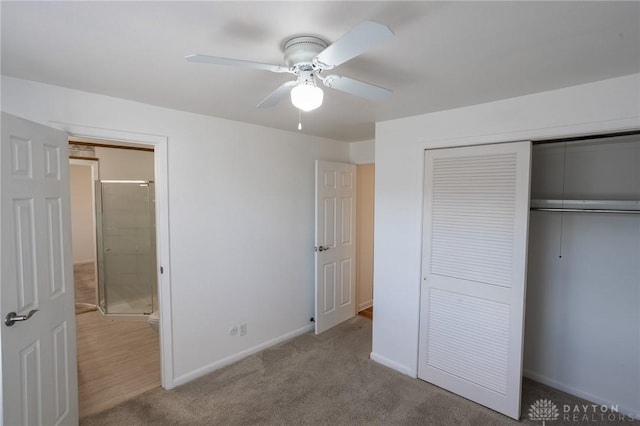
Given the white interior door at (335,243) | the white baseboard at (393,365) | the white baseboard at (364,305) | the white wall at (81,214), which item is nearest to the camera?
the white baseboard at (393,365)

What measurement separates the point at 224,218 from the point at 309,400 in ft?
5.54

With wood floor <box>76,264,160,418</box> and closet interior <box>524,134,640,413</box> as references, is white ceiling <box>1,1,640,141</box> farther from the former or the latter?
wood floor <box>76,264,160,418</box>

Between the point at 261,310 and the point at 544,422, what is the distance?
2.49 m

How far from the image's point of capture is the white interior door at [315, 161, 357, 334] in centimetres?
369

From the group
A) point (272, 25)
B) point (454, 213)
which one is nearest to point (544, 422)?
point (454, 213)

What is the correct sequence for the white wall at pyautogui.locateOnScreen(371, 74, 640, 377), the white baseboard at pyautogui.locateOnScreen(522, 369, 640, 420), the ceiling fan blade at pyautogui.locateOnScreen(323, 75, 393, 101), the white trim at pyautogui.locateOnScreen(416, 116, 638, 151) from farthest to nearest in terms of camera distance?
the white baseboard at pyautogui.locateOnScreen(522, 369, 640, 420) → the white wall at pyautogui.locateOnScreen(371, 74, 640, 377) → the white trim at pyautogui.locateOnScreen(416, 116, 638, 151) → the ceiling fan blade at pyautogui.locateOnScreen(323, 75, 393, 101)

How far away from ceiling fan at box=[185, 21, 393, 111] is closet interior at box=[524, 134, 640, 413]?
207 cm

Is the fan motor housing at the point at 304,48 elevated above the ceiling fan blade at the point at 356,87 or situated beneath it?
elevated above

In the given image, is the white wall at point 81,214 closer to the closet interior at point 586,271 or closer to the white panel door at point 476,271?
the white panel door at point 476,271

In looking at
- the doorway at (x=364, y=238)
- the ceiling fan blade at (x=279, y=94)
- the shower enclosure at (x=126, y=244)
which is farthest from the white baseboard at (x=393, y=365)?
the shower enclosure at (x=126, y=244)

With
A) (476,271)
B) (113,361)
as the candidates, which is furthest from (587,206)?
(113,361)

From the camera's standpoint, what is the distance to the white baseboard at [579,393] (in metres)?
2.38

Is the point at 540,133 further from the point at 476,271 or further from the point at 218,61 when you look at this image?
the point at 218,61

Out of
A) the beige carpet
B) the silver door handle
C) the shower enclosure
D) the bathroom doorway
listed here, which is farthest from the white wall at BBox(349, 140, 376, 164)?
the silver door handle
